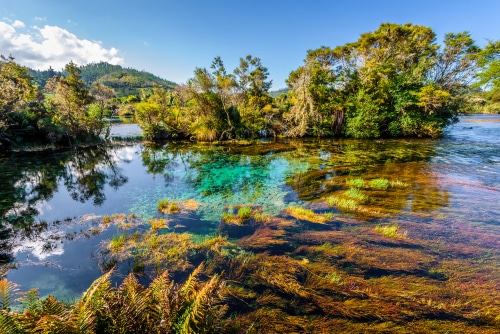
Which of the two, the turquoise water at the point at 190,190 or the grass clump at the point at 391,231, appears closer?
the turquoise water at the point at 190,190

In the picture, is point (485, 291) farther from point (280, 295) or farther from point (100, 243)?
point (100, 243)

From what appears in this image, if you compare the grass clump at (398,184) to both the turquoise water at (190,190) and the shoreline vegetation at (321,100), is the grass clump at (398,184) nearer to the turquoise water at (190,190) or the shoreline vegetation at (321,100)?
the turquoise water at (190,190)

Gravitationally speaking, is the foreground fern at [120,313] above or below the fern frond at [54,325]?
below

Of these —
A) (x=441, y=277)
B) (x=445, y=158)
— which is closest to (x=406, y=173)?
(x=445, y=158)

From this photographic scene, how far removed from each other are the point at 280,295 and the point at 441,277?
348 centimetres

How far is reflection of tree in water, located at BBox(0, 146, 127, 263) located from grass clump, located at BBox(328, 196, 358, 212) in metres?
9.79

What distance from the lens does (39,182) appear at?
38.1 ft

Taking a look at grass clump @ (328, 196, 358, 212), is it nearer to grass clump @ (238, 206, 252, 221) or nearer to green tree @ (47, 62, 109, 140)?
grass clump @ (238, 206, 252, 221)

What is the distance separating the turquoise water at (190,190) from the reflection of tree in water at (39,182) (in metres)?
0.05

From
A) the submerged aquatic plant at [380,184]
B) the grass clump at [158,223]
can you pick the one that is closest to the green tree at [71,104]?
the grass clump at [158,223]

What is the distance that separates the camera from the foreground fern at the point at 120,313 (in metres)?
2.06

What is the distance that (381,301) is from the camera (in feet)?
12.8

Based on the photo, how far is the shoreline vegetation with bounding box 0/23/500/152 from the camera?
71.3ft

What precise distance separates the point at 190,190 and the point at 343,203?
22.8 ft
